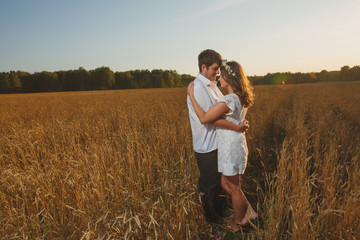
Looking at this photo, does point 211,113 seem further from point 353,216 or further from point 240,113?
point 353,216

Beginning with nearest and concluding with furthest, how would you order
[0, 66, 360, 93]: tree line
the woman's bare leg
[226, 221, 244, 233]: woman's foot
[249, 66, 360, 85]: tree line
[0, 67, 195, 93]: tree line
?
the woman's bare leg, [226, 221, 244, 233]: woman's foot, [0, 67, 195, 93]: tree line, [0, 66, 360, 93]: tree line, [249, 66, 360, 85]: tree line

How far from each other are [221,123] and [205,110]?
21cm

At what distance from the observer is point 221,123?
2.06m

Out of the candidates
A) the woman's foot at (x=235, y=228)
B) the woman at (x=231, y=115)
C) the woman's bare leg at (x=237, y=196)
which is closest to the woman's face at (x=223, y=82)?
the woman at (x=231, y=115)

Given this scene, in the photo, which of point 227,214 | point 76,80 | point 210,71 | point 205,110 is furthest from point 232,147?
point 76,80

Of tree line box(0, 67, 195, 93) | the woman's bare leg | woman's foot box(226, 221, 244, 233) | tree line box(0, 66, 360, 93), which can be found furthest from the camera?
tree line box(0, 66, 360, 93)

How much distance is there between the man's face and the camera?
212 cm

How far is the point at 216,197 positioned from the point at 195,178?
489mm

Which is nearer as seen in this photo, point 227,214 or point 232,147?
point 232,147

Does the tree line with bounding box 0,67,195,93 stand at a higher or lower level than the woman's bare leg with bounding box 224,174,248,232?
higher

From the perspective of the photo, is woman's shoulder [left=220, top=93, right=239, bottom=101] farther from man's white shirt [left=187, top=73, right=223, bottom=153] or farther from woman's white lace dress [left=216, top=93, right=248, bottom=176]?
man's white shirt [left=187, top=73, right=223, bottom=153]

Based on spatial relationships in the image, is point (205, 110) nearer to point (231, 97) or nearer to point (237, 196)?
point (231, 97)

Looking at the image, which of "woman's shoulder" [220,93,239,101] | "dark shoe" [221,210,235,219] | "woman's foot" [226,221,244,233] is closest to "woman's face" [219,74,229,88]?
"woman's shoulder" [220,93,239,101]

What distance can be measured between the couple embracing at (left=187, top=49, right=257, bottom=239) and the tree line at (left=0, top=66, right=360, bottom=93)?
76345 millimetres
